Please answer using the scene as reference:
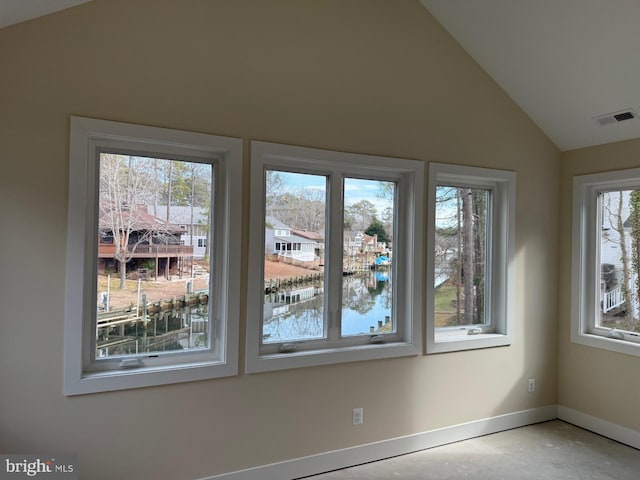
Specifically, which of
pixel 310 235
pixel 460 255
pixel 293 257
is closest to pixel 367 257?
pixel 310 235

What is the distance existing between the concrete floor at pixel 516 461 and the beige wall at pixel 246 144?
197 mm

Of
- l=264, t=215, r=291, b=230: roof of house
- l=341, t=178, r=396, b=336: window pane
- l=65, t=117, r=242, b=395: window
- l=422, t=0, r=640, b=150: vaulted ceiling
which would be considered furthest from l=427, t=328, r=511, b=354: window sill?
l=422, t=0, r=640, b=150: vaulted ceiling

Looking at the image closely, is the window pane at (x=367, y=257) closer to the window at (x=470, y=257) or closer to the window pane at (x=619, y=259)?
the window at (x=470, y=257)

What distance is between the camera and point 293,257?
2.94m

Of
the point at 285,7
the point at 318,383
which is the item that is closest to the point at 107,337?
the point at 318,383

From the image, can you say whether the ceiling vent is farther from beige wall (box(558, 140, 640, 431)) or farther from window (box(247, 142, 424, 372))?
window (box(247, 142, 424, 372))

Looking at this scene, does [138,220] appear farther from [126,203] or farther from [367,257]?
[367,257]

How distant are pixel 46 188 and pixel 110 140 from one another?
0.41m

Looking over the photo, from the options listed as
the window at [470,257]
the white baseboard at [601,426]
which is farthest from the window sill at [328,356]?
the white baseboard at [601,426]

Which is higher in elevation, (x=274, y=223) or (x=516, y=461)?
(x=274, y=223)

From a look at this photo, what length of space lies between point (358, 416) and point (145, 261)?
5.68 ft

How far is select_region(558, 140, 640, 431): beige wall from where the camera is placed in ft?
11.0

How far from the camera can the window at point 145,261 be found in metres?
2.25

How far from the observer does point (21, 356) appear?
2148 millimetres
